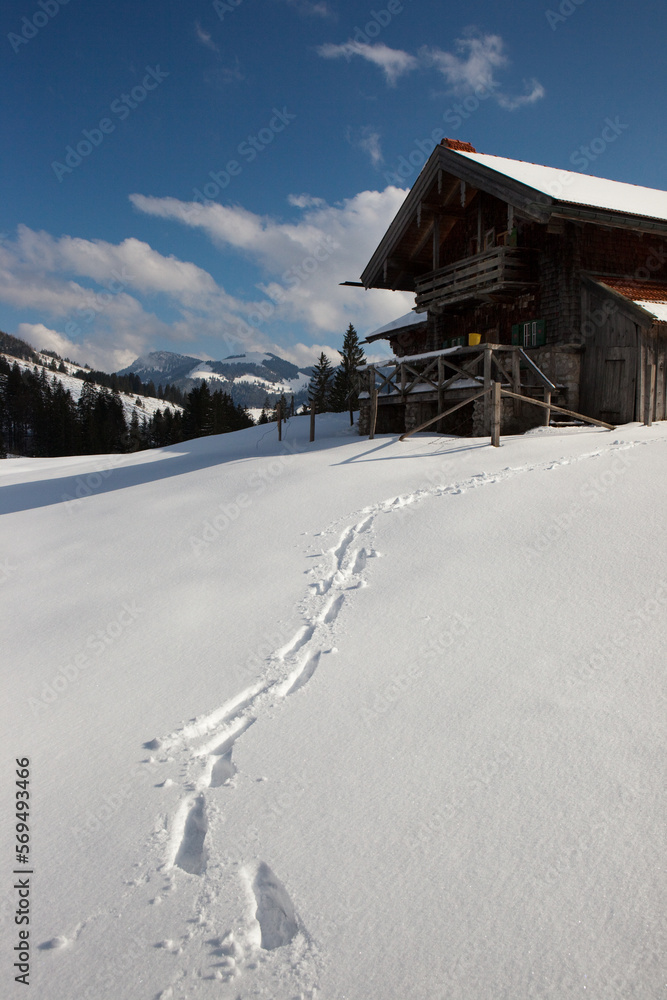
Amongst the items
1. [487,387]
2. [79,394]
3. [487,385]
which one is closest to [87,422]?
[487,385]

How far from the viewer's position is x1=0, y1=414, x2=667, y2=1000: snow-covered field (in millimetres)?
2301

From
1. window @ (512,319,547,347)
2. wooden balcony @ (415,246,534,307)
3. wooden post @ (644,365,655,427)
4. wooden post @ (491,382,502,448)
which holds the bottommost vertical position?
wooden post @ (491,382,502,448)

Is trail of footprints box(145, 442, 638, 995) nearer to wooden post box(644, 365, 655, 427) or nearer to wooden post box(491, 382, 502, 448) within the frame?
wooden post box(491, 382, 502, 448)

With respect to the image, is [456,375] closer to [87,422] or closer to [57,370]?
[87,422]

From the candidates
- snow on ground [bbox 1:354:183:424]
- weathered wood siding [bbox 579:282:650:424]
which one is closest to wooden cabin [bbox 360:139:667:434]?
weathered wood siding [bbox 579:282:650:424]

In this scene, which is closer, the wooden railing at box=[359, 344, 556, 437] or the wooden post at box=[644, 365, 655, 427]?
the wooden post at box=[644, 365, 655, 427]

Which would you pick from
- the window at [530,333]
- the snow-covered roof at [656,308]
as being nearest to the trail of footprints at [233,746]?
the snow-covered roof at [656,308]

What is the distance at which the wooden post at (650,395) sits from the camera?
12.7 m

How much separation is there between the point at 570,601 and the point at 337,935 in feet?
11.2

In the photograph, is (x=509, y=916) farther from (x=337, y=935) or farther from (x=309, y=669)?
(x=309, y=669)

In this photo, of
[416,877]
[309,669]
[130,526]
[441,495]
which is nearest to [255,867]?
[416,877]

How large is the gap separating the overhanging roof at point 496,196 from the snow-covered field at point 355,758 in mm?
9402

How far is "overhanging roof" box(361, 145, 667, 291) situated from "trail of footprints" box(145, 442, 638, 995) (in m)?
11.5

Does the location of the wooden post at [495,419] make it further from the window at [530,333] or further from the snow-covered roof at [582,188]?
the snow-covered roof at [582,188]
